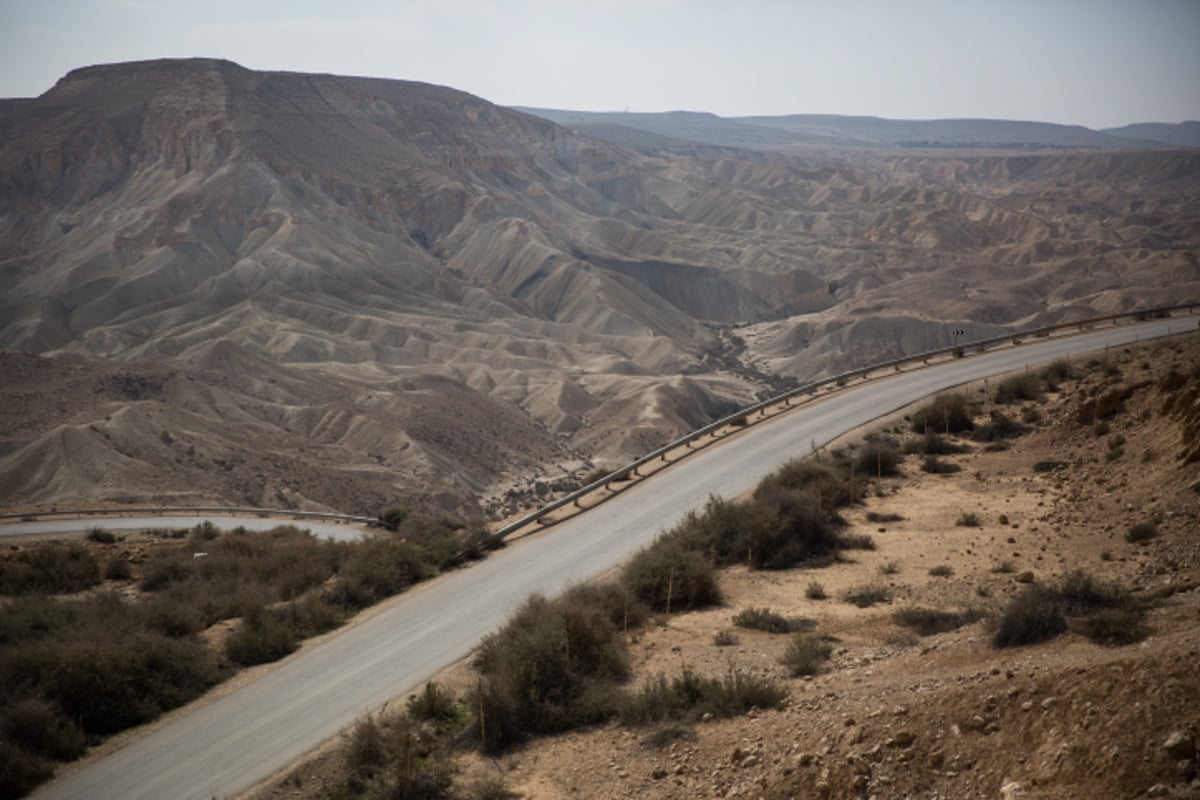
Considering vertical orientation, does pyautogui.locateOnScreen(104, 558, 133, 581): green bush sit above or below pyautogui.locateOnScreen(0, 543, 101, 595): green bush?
below

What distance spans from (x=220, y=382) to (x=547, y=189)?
9205 centimetres

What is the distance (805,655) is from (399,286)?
308 ft

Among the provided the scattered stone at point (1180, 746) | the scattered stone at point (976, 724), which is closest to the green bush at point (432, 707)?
the scattered stone at point (976, 724)

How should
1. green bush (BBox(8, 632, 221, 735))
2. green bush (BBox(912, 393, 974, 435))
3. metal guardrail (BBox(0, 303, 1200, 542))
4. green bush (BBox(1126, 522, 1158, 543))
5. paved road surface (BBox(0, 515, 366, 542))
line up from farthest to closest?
1. paved road surface (BBox(0, 515, 366, 542))
2. metal guardrail (BBox(0, 303, 1200, 542))
3. green bush (BBox(912, 393, 974, 435))
4. green bush (BBox(1126, 522, 1158, 543))
5. green bush (BBox(8, 632, 221, 735))

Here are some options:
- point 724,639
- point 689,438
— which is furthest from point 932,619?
point 689,438

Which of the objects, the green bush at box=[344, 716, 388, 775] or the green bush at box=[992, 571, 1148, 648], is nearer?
the green bush at box=[992, 571, 1148, 648]

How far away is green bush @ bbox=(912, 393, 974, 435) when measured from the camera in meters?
26.5

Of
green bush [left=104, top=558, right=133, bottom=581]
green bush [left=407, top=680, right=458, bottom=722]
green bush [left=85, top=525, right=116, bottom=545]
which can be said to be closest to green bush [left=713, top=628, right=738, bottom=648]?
green bush [left=407, top=680, right=458, bottom=722]

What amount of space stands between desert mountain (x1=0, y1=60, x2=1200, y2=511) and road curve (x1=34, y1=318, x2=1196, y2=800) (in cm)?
2693

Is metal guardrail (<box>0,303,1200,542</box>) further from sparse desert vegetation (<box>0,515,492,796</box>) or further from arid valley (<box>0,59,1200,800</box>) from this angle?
sparse desert vegetation (<box>0,515,492,796</box>)

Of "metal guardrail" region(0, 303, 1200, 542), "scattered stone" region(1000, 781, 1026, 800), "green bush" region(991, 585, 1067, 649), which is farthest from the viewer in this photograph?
"metal guardrail" region(0, 303, 1200, 542)

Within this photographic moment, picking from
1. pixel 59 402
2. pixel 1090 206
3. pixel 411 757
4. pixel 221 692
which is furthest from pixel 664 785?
pixel 1090 206

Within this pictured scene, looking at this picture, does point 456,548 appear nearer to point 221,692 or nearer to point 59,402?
point 221,692

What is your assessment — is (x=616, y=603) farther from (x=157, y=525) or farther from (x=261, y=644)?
(x=157, y=525)
